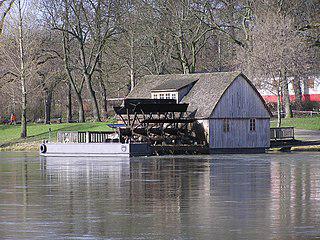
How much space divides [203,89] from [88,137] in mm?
8755

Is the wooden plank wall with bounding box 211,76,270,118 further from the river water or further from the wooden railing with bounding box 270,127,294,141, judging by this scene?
the river water

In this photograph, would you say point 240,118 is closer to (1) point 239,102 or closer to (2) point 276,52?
(1) point 239,102

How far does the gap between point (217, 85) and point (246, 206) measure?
40.7 metres

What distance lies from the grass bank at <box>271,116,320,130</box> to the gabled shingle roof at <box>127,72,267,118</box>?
42.1ft

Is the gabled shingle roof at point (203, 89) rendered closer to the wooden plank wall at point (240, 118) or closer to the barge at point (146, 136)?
the wooden plank wall at point (240, 118)

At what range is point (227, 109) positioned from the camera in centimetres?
6719

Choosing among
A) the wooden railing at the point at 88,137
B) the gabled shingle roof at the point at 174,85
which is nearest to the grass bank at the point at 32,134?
the wooden railing at the point at 88,137

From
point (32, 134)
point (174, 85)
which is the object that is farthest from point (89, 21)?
point (174, 85)

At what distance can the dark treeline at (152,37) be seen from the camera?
78.5 metres

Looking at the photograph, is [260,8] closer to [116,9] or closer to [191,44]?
[191,44]

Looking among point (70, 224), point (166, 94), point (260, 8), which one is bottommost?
point (70, 224)

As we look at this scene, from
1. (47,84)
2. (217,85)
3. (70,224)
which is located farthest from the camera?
(47,84)

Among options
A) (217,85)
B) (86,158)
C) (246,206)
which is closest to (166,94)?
(217,85)

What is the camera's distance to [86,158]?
61.8 metres
